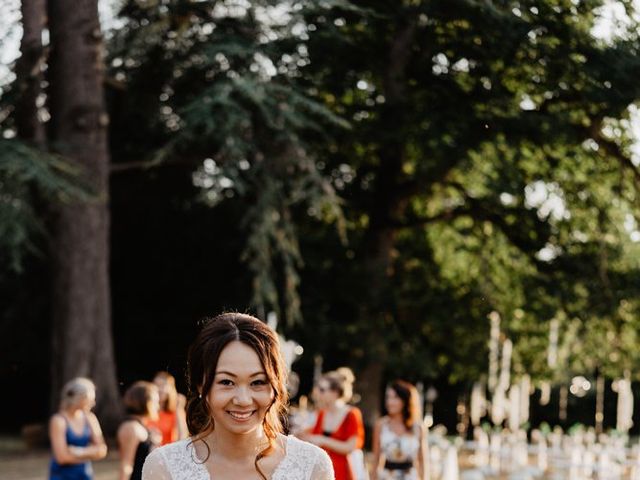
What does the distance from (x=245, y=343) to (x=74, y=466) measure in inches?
228

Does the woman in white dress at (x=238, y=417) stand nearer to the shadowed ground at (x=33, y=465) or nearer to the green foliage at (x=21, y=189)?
the green foliage at (x=21, y=189)

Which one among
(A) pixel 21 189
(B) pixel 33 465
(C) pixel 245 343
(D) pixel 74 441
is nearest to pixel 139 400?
(D) pixel 74 441

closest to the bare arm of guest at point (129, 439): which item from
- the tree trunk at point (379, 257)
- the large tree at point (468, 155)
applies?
the large tree at point (468, 155)

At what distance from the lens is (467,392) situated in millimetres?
34844

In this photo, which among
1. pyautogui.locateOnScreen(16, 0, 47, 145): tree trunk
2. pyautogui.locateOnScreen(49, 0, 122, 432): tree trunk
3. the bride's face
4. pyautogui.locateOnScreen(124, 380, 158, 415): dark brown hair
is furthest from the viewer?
pyautogui.locateOnScreen(49, 0, 122, 432): tree trunk

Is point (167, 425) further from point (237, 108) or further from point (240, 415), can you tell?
point (237, 108)

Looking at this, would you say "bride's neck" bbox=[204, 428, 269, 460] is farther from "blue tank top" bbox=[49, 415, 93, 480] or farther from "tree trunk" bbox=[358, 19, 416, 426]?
"tree trunk" bbox=[358, 19, 416, 426]

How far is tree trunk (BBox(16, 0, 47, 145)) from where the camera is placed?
16500 mm

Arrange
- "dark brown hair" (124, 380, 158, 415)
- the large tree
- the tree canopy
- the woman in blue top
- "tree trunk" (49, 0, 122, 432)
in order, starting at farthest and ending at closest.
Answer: "tree trunk" (49, 0, 122, 432) → the tree canopy → the large tree → the woman in blue top → "dark brown hair" (124, 380, 158, 415)

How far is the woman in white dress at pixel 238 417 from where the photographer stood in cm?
262

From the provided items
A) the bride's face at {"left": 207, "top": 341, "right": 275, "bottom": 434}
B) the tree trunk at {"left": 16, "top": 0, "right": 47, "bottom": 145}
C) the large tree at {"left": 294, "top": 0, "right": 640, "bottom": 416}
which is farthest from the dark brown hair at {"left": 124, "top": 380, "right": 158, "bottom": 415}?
the tree trunk at {"left": 16, "top": 0, "right": 47, "bottom": 145}

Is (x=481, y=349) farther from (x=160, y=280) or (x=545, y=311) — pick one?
(x=160, y=280)

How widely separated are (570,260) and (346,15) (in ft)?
23.1

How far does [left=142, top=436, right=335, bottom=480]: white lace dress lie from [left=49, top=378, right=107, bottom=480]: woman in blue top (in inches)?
214
